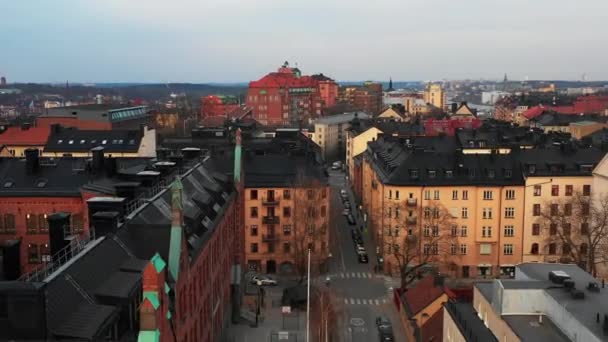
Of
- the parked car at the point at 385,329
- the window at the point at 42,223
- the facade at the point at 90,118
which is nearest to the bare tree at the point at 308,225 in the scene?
the parked car at the point at 385,329

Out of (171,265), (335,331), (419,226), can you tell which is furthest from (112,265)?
(419,226)

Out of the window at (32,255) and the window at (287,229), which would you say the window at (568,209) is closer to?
the window at (287,229)

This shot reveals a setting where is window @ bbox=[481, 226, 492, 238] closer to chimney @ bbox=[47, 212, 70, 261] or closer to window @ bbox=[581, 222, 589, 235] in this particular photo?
window @ bbox=[581, 222, 589, 235]

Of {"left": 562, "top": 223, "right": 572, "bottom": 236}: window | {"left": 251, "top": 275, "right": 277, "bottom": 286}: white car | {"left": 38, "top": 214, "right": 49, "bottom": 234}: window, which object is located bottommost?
{"left": 251, "top": 275, "right": 277, "bottom": 286}: white car

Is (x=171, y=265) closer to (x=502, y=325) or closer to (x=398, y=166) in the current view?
(x=502, y=325)

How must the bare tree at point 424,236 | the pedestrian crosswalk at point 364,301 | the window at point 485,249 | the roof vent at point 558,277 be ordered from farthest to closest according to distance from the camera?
the window at point 485,249, the bare tree at point 424,236, the pedestrian crosswalk at point 364,301, the roof vent at point 558,277

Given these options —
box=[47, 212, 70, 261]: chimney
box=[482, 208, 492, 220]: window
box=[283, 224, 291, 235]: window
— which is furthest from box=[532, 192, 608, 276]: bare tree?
box=[47, 212, 70, 261]: chimney
